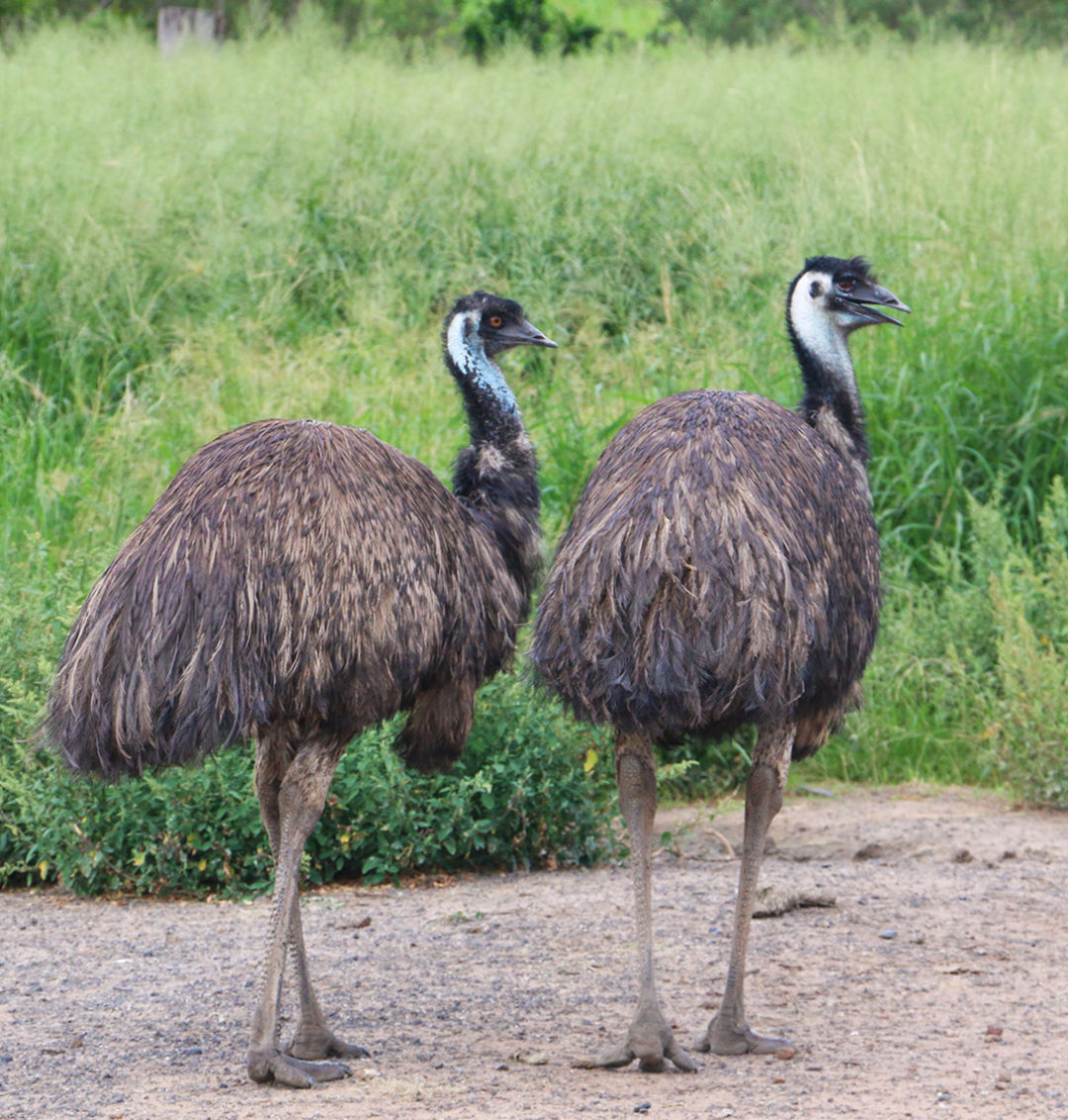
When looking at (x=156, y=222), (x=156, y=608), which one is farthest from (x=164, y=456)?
(x=156, y=608)

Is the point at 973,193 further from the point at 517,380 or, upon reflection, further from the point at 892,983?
the point at 892,983

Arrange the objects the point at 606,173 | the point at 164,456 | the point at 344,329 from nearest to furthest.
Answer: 1. the point at 164,456
2. the point at 344,329
3. the point at 606,173

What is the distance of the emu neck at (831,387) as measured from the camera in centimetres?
475

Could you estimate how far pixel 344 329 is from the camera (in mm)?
8992

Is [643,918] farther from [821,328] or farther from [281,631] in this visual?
[821,328]

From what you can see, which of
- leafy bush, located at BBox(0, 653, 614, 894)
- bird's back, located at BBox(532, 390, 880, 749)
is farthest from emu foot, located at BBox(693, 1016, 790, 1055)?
leafy bush, located at BBox(0, 653, 614, 894)

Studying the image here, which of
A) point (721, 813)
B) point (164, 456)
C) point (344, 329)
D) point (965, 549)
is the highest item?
point (344, 329)

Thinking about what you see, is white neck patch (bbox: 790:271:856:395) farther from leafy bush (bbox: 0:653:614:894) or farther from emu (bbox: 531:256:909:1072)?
leafy bush (bbox: 0:653:614:894)

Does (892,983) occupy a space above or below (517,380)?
below

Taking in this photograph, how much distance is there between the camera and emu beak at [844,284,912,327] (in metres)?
4.94

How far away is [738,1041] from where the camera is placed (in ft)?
A: 13.3

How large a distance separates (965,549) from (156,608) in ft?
16.9

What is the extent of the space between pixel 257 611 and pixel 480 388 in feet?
4.30

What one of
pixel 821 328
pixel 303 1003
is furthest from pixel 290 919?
pixel 821 328
